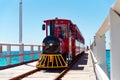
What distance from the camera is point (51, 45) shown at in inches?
684

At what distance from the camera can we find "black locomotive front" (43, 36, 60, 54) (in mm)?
17150

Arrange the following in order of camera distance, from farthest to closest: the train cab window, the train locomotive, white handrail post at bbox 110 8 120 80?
the train cab window
the train locomotive
white handrail post at bbox 110 8 120 80

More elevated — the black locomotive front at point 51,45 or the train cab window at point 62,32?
the train cab window at point 62,32

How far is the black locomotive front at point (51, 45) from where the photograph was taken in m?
17.1

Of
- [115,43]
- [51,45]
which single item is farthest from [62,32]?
[115,43]

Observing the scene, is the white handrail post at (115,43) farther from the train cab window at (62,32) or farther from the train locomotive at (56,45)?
the train cab window at (62,32)

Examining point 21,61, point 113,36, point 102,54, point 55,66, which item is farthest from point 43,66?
point 113,36

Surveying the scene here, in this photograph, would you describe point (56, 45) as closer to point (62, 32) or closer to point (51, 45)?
point (51, 45)

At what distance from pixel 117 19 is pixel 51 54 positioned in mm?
14121

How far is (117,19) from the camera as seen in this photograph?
119 inches

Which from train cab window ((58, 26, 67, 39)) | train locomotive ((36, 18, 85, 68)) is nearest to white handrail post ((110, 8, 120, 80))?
train locomotive ((36, 18, 85, 68))

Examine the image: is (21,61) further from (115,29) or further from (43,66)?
(115,29)

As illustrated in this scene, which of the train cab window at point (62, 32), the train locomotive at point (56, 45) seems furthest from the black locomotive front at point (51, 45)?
the train cab window at point (62, 32)

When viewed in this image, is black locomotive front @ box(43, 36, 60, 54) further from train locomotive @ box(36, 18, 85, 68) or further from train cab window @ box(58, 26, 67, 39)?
train cab window @ box(58, 26, 67, 39)
